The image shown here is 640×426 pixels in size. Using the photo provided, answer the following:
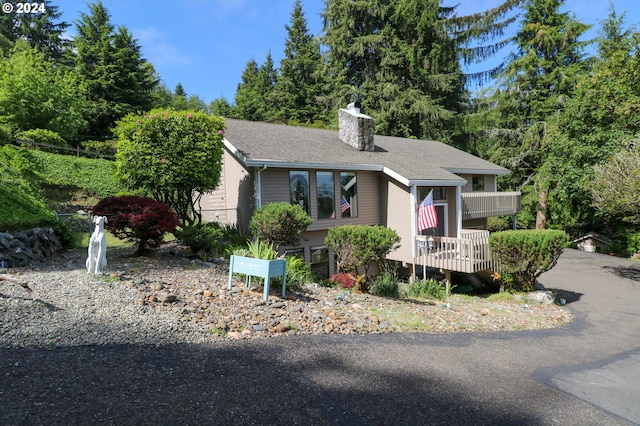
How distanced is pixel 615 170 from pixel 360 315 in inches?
459

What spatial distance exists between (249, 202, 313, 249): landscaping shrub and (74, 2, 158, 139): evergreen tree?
20095 mm

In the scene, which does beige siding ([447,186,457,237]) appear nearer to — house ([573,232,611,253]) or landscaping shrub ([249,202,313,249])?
landscaping shrub ([249,202,313,249])

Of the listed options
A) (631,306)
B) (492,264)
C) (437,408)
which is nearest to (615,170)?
(631,306)

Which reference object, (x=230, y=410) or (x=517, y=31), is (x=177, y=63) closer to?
(x=517, y=31)

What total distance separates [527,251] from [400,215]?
4.61 m

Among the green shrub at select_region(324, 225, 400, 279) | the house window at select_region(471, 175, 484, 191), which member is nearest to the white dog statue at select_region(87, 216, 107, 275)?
the green shrub at select_region(324, 225, 400, 279)

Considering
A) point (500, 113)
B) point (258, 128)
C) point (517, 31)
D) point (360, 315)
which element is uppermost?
point (517, 31)

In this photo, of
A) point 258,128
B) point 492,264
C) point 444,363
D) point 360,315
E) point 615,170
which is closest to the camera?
point 444,363

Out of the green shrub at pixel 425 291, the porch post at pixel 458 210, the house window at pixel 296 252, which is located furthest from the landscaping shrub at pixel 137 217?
the porch post at pixel 458 210

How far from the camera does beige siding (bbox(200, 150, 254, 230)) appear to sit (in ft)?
41.1

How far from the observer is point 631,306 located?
10.6 meters

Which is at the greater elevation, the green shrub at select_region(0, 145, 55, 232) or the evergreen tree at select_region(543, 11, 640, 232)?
the evergreen tree at select_region(543, 11, 640, 232)

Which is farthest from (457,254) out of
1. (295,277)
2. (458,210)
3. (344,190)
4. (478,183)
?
(478,183)

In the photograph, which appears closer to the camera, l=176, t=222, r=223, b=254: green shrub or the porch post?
l=176, t=222, r=223, b=254: green shrub
